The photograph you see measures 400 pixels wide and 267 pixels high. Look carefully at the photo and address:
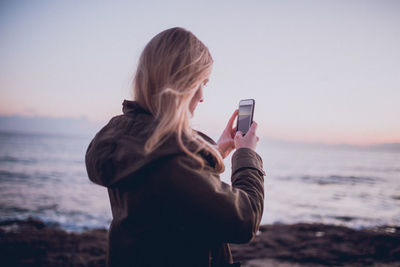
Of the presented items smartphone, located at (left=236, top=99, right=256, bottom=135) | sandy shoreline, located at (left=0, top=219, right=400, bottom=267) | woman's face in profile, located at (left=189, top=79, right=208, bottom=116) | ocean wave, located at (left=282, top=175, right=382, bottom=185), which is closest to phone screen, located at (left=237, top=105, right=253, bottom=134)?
smartphone, located at (left=236, top=99, right=256, bottom=135)

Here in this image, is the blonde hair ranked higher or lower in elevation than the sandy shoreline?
higher

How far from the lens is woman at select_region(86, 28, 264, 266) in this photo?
106cm

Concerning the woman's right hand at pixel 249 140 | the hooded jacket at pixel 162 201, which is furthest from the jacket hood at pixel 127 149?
the woman's right hand at pixel 249 140

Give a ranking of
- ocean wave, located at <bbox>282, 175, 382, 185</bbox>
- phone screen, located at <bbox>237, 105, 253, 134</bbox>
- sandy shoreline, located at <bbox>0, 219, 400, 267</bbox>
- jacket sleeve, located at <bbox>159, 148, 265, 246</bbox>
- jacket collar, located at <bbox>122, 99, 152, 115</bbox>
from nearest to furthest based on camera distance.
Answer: jacket sleeve, located at <bbox>159, 148, 265, 246</bbox>
jacket collar, located at <bbox>122, 99, 152, 115</bbox>
phone screen, located at <bbox>237, 105, 253, 134</bbox>
sandy shoreline, located at <bbox>0, 219, 400, 267</bbox>
ocean wave, located at <bbox>282, 175, 382, 185</bbox>

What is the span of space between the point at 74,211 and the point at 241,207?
441 inches

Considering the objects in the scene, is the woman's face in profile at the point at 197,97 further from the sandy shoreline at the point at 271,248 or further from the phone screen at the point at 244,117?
the sandy shoreline at the point at 271,248

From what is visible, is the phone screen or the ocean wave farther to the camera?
the ocean wave

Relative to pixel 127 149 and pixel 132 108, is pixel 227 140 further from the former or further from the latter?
pixel 127 149

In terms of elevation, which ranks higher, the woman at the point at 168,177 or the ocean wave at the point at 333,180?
the woman at the point at 168,177

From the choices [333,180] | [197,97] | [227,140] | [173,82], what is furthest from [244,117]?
[333,180]

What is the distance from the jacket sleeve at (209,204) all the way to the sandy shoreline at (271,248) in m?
4.98

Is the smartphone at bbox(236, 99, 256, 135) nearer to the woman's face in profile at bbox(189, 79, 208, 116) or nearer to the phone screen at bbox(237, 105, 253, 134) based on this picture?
the phone screen at bbox(237, 105, 253, 134)

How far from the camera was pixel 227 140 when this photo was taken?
1.96 meters

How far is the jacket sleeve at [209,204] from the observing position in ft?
3.43
